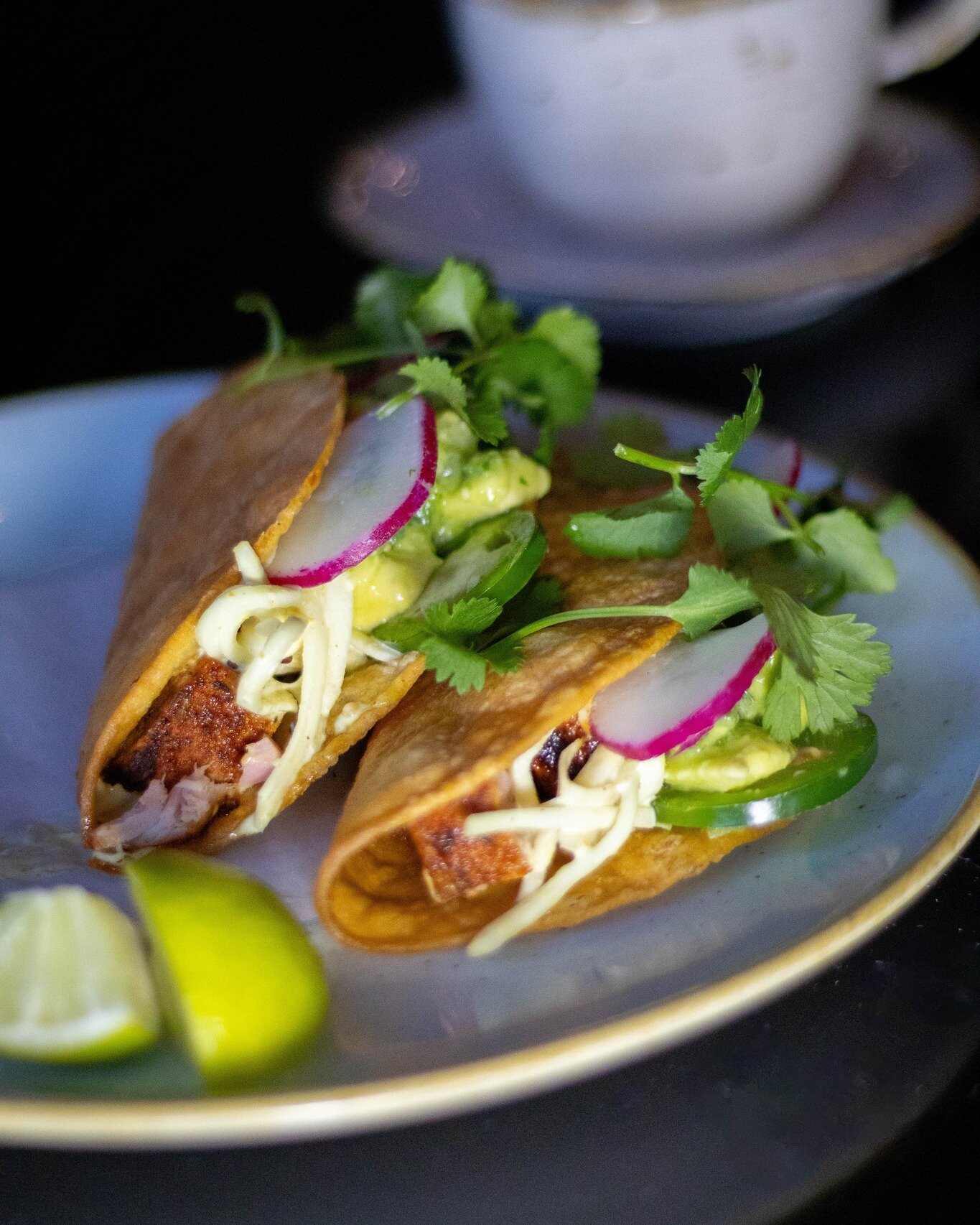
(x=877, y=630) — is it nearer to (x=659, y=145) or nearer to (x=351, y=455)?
(x=351, y=455)

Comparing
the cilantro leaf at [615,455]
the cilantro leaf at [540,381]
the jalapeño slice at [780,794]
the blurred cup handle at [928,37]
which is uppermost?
the blurred cup handle at [928,37]

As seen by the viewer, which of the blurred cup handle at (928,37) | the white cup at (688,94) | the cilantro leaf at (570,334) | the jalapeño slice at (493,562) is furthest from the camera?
the blurred cup handle at (928,37)

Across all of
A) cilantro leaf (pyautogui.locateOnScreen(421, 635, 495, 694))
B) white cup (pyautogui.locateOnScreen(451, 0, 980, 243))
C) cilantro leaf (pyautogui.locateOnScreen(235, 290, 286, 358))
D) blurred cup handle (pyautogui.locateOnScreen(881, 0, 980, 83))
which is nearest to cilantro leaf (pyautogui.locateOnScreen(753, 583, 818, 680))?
cilantro leaf (pyautogui.locateOnScreen(421, 635, 495, 694))

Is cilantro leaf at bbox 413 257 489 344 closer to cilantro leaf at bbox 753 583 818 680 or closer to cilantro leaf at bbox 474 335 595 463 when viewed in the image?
cilantro leaf at bbox 474 335 595 463

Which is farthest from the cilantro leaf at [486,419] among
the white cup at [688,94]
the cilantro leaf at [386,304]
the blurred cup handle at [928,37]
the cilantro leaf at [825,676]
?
the blurred cup handle at [928,37]

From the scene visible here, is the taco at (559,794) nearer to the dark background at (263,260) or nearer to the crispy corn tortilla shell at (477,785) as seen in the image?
the crispy corn tortilla shell at (477,785)

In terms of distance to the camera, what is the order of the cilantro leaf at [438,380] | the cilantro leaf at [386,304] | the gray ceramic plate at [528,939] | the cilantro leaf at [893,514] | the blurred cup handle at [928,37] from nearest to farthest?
the gray ceramic plate at [528,939] < the cilantro leaf at [438,380] < the cilantro leaf at [893,514] < the cilantro leaf at [386,304] < the blurred cup handle at [928,37]
